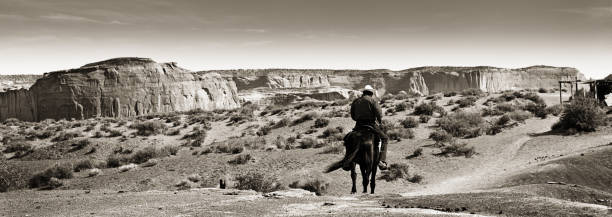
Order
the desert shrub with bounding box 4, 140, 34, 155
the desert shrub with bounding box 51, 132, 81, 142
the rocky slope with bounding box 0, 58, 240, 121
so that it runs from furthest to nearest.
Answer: the rocky slope with bounding box 0, 58, 240, 121 → the desert shrub with bounding box 51, 132, 81, 142 → the desert shrub with bounding box 4, 140, 34, 155

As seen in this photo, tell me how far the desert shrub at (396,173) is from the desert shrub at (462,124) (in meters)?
6.79

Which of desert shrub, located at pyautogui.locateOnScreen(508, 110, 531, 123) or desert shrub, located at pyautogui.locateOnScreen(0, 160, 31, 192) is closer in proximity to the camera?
desert shrub, located at pyautogui.locateOnScreen(0, 160, 31, 192)

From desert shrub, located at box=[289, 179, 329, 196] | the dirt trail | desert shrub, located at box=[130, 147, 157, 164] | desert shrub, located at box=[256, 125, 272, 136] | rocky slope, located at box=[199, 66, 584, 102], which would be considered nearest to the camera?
the dirt trail

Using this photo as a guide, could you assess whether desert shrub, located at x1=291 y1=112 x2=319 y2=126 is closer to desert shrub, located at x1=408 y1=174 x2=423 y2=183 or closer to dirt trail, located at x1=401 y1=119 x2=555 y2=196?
dirt trail, located at x1=401 y1=119 x2=555 y2=196

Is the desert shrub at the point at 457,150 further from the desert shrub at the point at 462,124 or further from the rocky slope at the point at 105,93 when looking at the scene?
the rocky slope at the point at 105,93

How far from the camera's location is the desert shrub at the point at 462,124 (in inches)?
898

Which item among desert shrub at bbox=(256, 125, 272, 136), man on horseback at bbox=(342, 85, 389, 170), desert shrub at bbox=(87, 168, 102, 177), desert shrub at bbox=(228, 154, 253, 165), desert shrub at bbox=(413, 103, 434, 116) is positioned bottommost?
desert shrub at bbox=(87, 168, 102, 177)

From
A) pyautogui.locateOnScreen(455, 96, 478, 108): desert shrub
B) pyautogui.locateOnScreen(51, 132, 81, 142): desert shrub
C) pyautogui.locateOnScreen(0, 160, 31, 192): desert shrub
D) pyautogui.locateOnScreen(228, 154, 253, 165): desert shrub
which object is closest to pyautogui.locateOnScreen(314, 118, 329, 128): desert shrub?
pyautogui.locateOnScreen(228, 154, 253, 165): desert shrub

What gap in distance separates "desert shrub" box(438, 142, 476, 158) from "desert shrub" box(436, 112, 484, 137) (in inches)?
121

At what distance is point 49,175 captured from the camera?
60.4ft

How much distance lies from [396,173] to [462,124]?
28.9 feet

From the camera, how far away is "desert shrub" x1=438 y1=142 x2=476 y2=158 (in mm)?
19109

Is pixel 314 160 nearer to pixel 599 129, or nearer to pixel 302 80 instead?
pixel 599 129

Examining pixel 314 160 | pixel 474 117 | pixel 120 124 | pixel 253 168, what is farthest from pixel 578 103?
pixel 120 124
